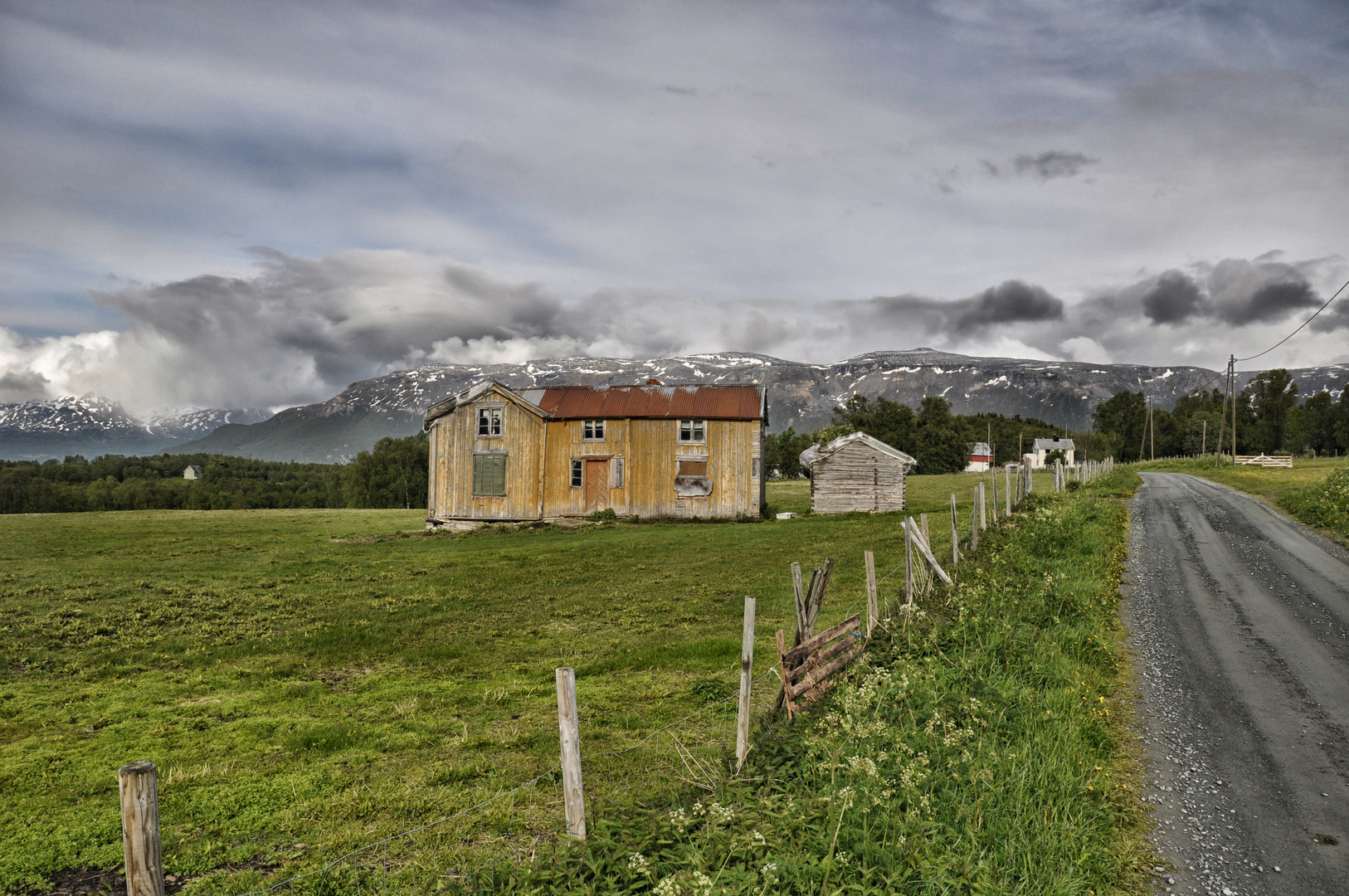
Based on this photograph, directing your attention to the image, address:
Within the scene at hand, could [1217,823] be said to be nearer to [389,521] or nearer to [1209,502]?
[1209,502]

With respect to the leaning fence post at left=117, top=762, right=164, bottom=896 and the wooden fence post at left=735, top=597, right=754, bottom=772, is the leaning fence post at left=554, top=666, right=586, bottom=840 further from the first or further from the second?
the leaning fence post at left=117, top=762, right=164, bottom=896

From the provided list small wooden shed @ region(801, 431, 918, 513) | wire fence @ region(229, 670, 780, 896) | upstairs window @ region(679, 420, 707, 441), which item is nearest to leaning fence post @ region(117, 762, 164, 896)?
wire fence @ region(229, 670, 780, 896)

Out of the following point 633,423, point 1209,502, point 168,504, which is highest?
point 633,423

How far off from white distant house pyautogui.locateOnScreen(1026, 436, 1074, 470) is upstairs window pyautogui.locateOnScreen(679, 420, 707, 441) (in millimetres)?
88902

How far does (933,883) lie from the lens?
16.4 ft

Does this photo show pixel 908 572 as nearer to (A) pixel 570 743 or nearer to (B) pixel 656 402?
(A) pixel 570 743

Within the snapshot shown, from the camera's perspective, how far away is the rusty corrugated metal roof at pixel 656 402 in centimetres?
3938

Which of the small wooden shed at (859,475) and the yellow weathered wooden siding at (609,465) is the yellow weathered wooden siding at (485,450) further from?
the small wooden shed at (859,475)

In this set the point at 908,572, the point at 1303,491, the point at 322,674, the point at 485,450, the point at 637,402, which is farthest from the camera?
the point at 637,402

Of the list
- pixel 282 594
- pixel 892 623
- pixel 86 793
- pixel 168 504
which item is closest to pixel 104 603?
pixel 282 594

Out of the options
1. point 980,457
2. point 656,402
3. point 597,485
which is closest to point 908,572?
point 597,485

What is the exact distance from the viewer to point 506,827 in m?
7.03

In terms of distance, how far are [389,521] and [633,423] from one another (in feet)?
55.0

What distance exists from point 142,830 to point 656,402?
3713 cm
